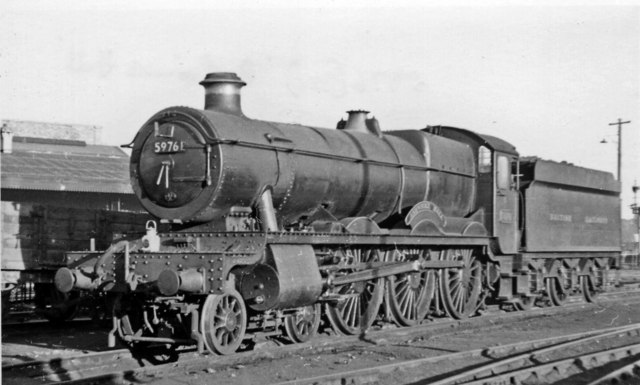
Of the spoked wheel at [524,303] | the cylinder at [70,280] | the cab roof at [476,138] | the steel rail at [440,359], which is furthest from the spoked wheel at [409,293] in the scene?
the cylinder at [70,280]

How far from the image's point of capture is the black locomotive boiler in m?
8.93

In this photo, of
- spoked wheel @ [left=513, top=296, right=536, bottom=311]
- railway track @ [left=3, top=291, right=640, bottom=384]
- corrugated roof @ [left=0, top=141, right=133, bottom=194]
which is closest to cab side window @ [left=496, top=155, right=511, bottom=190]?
spoked wheel @ [left=513, top=296, right=536, bottom=311]

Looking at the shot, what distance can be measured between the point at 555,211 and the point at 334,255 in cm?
790

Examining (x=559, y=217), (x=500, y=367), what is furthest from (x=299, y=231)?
(x=559, y=217)

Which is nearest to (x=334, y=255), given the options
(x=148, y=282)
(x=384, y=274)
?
(x=384, y=274)

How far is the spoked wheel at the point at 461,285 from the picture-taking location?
13.3m

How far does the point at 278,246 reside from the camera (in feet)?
30.3

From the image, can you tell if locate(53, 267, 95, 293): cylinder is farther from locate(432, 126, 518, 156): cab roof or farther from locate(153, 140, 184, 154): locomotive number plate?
locate(432, 126, 518, 156): cab roof

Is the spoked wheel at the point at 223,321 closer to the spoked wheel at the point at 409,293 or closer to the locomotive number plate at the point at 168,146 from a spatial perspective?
the locomotive number plate at the point at 168,146

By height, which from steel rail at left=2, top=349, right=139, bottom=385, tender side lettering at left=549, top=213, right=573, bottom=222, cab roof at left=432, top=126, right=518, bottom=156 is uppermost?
cab roof at left=432, top=126, right=518, bottom=156

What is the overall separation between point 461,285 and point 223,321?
631cm

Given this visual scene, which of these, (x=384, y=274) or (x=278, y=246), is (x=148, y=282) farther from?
(x=384, y=274)

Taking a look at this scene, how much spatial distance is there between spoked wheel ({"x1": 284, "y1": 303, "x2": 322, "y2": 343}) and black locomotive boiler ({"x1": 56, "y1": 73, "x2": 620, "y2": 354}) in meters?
0.03

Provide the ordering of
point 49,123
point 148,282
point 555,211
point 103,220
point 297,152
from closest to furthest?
1. point 148,282
2. point 297,152
3. point 103,220
4. point 555,211
5. point 49,123
